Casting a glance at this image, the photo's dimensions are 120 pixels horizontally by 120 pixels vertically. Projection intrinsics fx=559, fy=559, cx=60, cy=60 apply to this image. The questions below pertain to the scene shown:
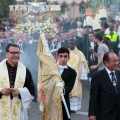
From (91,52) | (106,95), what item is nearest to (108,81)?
(106,95)

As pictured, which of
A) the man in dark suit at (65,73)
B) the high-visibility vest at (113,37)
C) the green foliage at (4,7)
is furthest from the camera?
the green foliage at (4,7)

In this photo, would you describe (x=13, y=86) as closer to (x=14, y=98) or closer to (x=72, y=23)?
(x=14, y=98)

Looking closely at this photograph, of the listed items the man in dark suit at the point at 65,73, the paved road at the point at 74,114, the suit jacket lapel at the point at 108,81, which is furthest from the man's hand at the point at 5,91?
the paved road at the point at 74,114

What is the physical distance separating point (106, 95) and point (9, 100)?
1.32 m

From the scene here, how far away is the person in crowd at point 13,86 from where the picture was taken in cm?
752

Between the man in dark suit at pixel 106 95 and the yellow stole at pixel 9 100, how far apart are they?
101 centimetres

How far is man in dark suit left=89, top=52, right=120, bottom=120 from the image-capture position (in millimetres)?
7281

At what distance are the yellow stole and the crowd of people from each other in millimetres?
125

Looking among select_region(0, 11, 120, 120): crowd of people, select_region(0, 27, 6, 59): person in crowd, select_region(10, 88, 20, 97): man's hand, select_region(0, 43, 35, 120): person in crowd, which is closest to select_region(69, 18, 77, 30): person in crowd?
select_region(0, 11, 120, 120): crowd of people

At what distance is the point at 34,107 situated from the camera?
12594mm

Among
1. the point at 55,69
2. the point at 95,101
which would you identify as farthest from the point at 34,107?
the point at 95,101

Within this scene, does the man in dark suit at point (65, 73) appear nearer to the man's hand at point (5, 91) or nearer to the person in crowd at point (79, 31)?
the man's hand at point (5, 91)

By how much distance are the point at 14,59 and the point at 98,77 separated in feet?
3.80

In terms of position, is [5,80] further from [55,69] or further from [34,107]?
[34,107]
